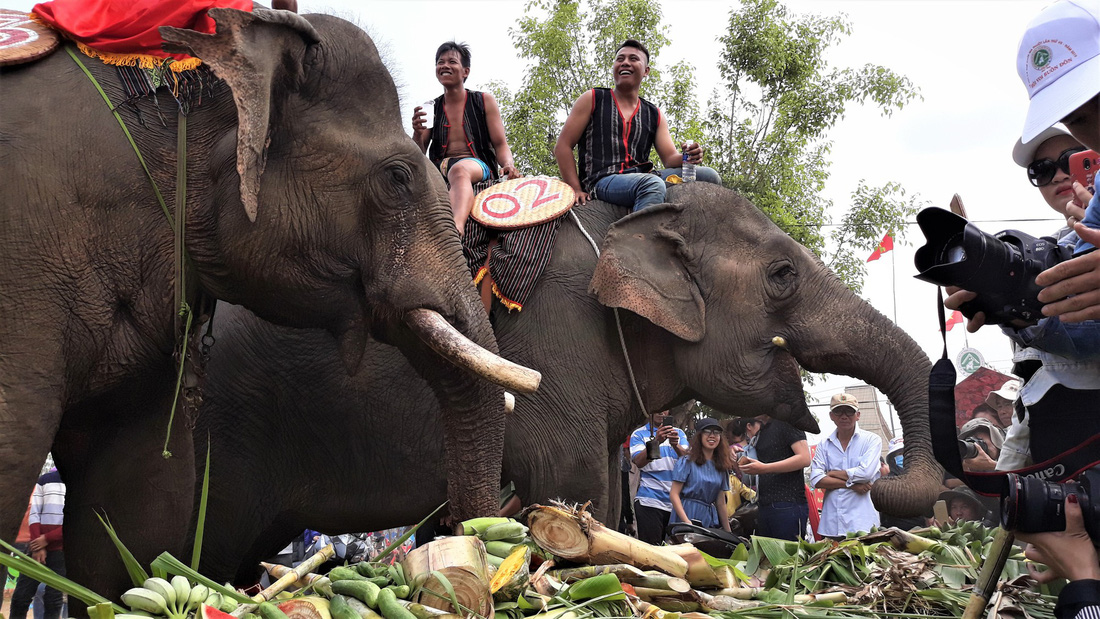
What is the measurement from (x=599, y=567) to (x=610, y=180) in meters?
3.21

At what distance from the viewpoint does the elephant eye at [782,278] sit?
5516 millimetres

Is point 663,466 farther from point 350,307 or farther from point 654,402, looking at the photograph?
point 350,307

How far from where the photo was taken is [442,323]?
3.68 metres

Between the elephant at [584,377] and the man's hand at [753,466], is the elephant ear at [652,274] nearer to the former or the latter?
the elephant at [584,377]

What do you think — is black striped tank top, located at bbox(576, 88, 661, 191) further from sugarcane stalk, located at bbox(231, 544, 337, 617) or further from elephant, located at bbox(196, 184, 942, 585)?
sugarcane stalk, located at bbox(231, 544, 337, 617)

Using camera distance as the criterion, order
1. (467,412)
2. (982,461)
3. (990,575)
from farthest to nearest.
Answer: (982,461) < (467,412) < (990,575)

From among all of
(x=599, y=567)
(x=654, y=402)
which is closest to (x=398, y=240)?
(x=599, y=567)

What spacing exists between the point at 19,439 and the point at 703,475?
624cm

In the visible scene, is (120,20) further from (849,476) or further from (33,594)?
(33,594)

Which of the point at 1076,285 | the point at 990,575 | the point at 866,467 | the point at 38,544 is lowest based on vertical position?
the point at 38,544

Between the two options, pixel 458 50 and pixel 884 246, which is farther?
pixel 884 246

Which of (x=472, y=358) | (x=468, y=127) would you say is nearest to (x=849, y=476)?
(x=468, y=127)

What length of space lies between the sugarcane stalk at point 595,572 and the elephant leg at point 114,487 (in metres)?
1.66

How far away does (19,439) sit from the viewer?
10.1ft
